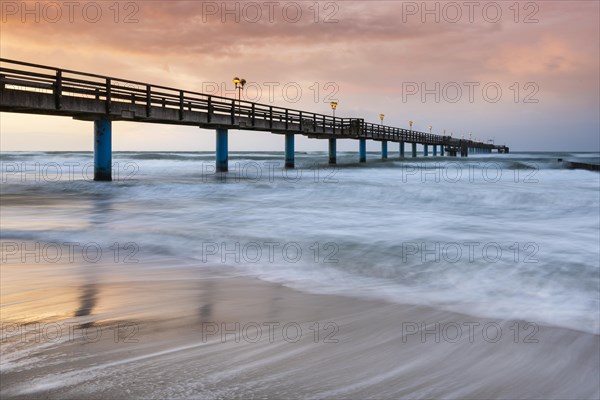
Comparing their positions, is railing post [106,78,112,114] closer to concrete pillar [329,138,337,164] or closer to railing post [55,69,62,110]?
railing post [55,69,62,110]

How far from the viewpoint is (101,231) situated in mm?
11133

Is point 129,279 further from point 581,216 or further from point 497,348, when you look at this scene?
point 581,216

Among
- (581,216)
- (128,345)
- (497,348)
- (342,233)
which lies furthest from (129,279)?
(581,216)

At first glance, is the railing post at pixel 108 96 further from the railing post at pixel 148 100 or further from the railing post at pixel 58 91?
the railing post at pixel 58 91

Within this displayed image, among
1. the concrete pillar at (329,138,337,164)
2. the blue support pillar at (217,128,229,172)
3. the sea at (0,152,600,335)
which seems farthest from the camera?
the concrete pillar at (329,138,337,164)

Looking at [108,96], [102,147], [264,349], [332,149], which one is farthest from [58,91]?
[332,149]

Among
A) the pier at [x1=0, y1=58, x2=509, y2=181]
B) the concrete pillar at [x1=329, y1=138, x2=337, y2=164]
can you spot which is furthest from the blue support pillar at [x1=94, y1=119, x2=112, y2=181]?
the concrete pillar at [x1=329, y1=138, x2=337, y2=164]

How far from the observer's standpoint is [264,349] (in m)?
4.06

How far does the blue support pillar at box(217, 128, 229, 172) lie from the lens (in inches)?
1289

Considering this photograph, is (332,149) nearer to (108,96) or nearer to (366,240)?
(108,96)

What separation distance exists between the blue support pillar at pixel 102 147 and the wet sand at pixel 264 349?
19.3 meters

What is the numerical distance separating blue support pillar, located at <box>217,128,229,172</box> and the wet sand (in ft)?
89.4

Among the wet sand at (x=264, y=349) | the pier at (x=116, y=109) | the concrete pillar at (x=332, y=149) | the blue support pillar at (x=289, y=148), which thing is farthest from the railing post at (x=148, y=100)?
the concrete pillar at (x=332, y=149)

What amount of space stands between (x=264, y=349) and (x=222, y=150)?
98.5ft
